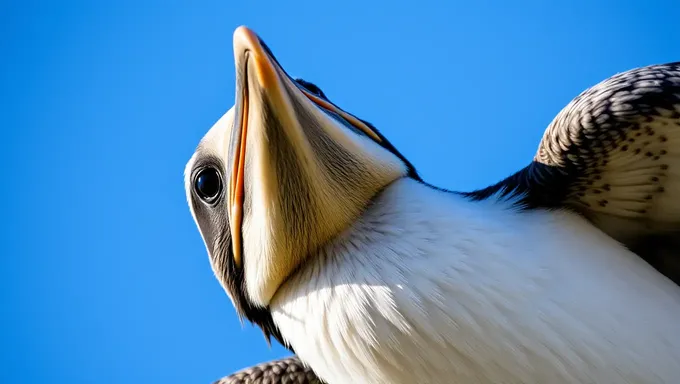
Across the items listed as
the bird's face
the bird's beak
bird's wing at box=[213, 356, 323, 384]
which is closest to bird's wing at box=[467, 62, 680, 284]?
the bird's face

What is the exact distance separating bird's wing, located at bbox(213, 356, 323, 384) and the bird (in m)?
1.35

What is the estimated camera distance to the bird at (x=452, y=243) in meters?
2.86

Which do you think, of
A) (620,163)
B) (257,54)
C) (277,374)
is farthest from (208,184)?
(620,163)

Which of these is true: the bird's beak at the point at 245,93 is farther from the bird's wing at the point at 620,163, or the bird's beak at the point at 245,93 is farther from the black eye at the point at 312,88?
the bird's wing at the point at 620,163

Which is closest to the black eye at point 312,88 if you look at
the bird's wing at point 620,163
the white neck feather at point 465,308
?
the white neck feather at point 465,308

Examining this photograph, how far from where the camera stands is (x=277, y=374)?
480 cm

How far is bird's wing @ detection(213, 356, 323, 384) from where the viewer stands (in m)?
4.74

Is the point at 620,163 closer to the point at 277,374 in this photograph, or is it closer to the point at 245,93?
the point at 245,93

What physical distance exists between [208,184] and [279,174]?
0.70 m

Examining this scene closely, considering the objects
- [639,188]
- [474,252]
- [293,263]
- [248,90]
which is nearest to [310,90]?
[248,90]

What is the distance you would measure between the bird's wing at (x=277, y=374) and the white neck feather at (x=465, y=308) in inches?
64.0

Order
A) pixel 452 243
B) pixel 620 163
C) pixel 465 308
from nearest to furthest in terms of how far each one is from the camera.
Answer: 1. pixel 465 308
2. pixel 452 243
3. pixel 620 163

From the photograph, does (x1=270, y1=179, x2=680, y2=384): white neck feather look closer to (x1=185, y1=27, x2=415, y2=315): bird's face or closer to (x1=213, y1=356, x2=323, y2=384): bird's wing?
(x1=185, y1=27, x2=415, y2=315): bird's face

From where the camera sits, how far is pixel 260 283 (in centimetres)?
322
